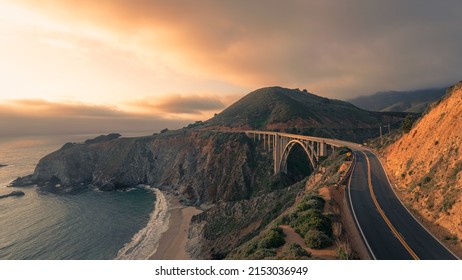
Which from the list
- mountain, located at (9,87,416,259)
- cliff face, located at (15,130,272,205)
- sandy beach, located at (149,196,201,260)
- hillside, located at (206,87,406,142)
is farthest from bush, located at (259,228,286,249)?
hillside, located at (206,87,406,142)

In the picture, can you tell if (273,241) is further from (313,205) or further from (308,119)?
(308,119)

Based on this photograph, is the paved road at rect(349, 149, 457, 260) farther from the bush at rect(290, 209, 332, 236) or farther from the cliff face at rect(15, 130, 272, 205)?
the cliff face at rect(15, 130, 272, 205)

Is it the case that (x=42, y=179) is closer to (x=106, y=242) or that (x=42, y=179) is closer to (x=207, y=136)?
(x=207, y=136)

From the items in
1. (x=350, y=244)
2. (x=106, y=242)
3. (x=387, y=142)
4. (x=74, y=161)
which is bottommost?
(x=106, y=242)

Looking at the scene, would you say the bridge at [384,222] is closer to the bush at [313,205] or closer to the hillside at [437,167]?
the hillside at [437,167]

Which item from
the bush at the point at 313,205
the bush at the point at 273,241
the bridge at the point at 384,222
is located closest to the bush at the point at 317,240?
the bush at the point at 273,241
